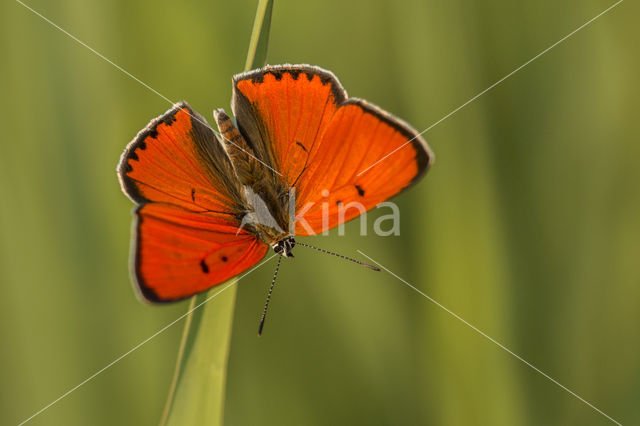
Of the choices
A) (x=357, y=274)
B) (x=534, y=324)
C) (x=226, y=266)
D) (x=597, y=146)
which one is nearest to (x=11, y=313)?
(x=226, y=266)

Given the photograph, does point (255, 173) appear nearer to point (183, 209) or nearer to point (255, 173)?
point (255, 173)

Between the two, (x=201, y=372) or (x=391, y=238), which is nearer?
(x=201, y=372)

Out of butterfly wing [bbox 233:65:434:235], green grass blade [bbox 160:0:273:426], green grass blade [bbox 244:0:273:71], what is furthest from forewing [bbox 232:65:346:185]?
green grass blade [bbox 160:0:273:426]

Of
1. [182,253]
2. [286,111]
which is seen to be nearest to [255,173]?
[286,111]

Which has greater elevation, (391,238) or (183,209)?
(183,209)

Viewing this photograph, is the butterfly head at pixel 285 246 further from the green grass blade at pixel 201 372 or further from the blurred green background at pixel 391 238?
the green grass blade at pixel 201 372

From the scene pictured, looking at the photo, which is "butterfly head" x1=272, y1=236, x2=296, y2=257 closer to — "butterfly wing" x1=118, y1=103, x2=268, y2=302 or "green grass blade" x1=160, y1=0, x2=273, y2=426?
"butterfly wing" x1=118, y1=103, x2=268, y2=302
